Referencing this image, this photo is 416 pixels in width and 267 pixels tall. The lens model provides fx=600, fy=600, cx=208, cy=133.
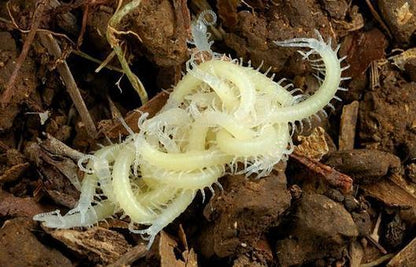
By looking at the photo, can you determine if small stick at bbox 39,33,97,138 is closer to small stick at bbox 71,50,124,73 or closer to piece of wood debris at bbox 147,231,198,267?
small stick at bbox 71,50,124,73

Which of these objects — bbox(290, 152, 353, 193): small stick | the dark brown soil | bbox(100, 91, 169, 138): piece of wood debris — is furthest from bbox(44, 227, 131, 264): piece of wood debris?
bbox(290, 152, 353, 193): small stick

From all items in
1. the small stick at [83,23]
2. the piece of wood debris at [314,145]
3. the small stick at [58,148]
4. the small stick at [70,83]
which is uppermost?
the small stick at [83,23]

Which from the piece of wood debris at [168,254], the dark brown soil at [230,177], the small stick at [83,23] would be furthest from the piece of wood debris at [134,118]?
the piece of wood debris at [168,254]

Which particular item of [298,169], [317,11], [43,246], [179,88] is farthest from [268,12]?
[43,246]

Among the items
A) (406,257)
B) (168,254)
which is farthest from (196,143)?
(406,257)

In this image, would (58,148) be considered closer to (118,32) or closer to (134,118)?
(134,118)

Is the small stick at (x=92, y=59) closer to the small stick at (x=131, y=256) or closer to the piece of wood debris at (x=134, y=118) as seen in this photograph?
the piece of wood debris at (x=134, y=118)
